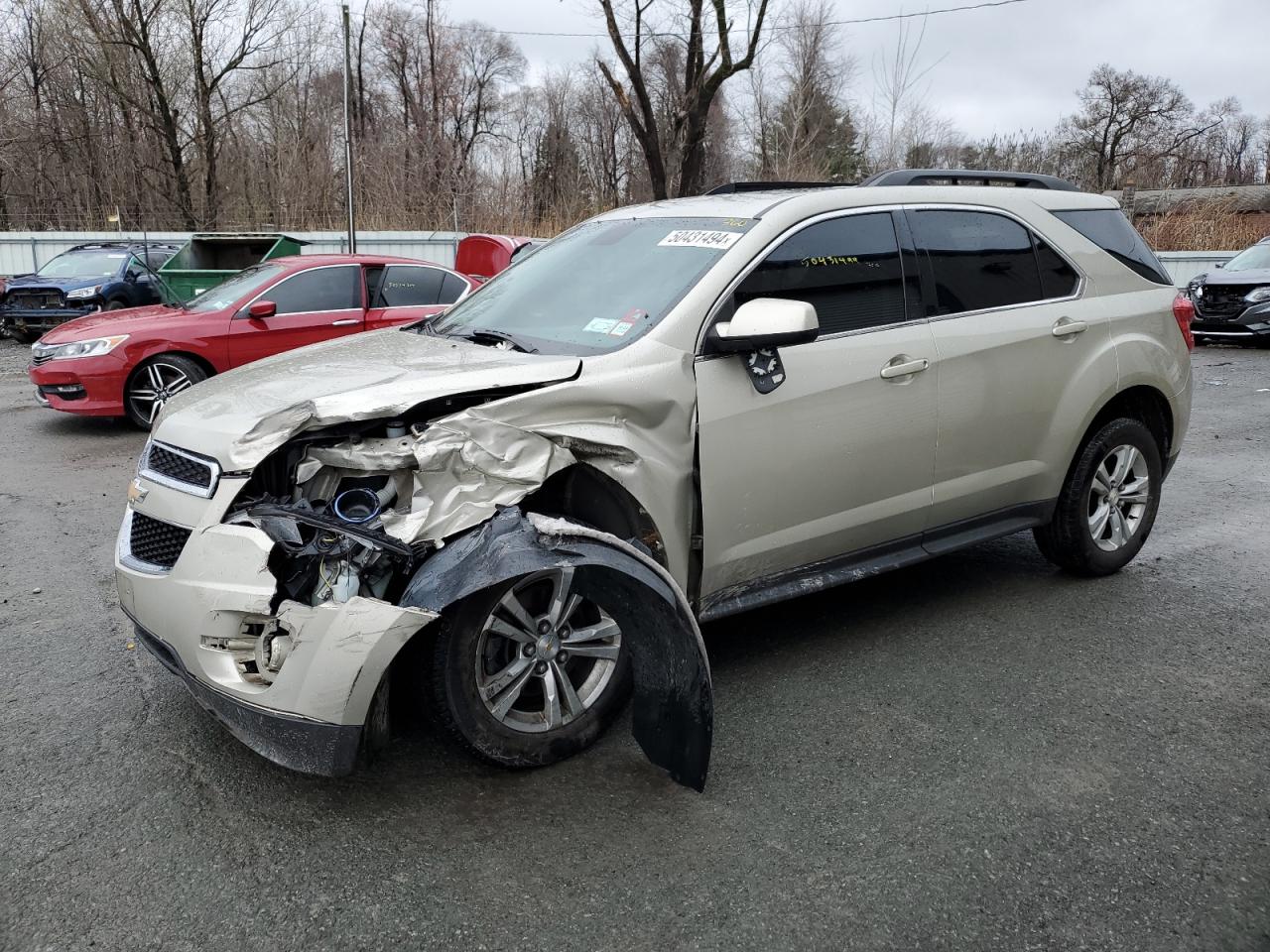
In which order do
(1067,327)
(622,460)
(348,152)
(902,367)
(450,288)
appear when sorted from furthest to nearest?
1. (348,152)
2. (450,288)
3. (1067,327)
4. (902,367)
5. (622,460)

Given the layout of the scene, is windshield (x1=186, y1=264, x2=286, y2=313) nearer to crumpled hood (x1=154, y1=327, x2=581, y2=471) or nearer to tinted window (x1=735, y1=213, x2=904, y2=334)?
crumpled hood (x1=154, y1=327, x2=581, y2=471)

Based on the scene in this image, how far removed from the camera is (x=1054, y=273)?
458cm

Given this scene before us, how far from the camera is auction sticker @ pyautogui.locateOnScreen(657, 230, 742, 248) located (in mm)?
3691

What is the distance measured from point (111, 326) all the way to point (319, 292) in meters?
1.90

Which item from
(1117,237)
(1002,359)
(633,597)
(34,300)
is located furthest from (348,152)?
(633,597)

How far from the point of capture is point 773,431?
139 inches

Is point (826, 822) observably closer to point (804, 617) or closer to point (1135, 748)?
point (1135, 748)

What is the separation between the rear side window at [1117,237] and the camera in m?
4.77

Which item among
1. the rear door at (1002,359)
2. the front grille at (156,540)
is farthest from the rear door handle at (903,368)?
the front grille at (156,540)

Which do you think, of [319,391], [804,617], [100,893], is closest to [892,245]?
[804,617]

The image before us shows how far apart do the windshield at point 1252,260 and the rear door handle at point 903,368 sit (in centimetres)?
1513

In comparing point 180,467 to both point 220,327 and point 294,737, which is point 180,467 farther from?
point 220,327

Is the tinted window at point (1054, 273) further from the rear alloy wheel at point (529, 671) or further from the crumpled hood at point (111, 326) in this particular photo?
the crumpled hood at point (111, 326)

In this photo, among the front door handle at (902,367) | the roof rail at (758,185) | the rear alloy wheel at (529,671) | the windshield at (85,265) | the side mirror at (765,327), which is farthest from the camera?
the windshield at (85,265)
